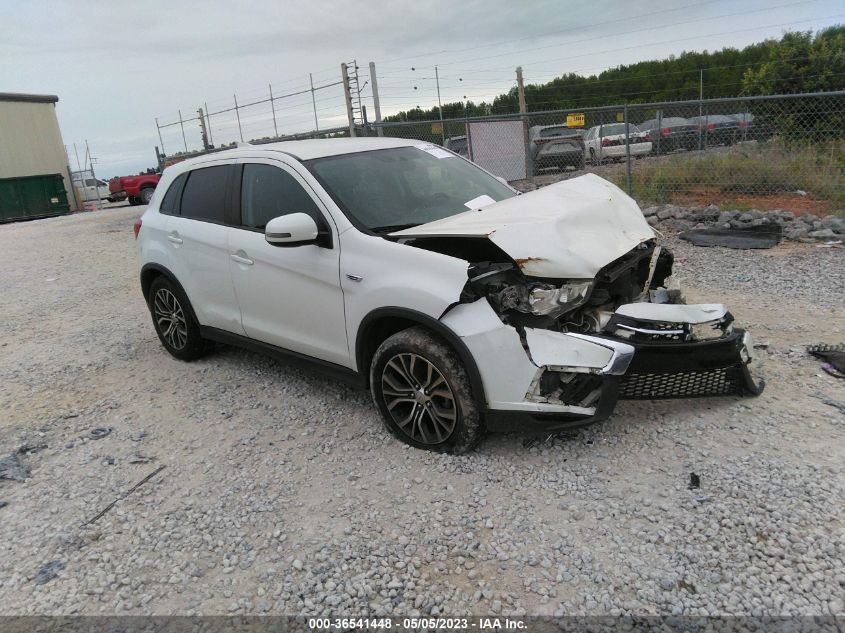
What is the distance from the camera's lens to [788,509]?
285 centimetres

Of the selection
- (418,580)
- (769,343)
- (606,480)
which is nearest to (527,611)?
(418,580)

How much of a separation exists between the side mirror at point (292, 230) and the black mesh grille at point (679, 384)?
2.02 m

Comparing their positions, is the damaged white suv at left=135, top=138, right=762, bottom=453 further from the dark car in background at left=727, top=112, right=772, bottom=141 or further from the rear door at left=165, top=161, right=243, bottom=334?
the dark car in background at left=727, top=112, right=772, bottom=141

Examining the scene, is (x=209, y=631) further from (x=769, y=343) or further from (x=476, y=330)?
(x=769, y=343)

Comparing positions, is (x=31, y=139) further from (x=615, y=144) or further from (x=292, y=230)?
(x=292, y=230)

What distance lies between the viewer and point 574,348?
3.16 m

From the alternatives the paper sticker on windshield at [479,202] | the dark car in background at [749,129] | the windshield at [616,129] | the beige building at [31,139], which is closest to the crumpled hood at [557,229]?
the paper sticker on windshield at [479,202]

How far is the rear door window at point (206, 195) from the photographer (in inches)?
190

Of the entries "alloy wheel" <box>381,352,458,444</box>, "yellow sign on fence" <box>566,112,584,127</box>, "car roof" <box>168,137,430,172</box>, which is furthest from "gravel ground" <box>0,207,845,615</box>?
"yellow sign on fence" <box>566,112,584,127</box>

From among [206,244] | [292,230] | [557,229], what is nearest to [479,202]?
[557,229]

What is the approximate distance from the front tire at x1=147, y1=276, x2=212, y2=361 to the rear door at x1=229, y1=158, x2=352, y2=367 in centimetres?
94

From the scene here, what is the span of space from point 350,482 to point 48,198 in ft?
104

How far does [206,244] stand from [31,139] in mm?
35640

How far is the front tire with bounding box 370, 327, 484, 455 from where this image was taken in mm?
3406
